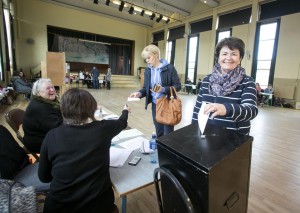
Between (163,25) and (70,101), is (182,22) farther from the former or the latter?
(70,101)

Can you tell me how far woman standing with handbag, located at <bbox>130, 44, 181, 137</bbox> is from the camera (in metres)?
1.97

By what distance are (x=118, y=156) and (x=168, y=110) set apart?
0.79 metres

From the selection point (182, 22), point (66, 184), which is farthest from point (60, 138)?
point (182, 22)

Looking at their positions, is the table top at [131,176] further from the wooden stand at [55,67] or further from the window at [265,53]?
the window at [265,53]

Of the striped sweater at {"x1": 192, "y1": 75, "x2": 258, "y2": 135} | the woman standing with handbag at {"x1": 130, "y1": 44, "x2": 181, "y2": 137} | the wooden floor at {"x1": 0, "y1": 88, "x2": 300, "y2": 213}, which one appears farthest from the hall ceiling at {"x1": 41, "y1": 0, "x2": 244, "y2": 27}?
the striped sweater at {"x1": 192, "y1": 75, "x2": 258, "y2": 135}

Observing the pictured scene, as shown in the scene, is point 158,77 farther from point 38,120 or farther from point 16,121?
point 16,121

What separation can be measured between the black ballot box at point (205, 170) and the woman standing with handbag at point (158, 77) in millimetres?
1135

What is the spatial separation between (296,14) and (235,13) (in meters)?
2.72

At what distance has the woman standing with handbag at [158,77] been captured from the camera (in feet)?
6.46

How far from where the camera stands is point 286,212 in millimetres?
1693

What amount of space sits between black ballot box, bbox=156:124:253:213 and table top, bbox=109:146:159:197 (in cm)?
20

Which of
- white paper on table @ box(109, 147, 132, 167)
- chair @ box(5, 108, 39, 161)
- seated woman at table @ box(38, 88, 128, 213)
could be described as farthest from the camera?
chair @ box(5, 108, 39, 161)

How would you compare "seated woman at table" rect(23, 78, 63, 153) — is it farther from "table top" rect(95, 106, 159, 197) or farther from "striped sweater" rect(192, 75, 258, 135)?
"striped sweater" rect(192, 75, 258, 135)

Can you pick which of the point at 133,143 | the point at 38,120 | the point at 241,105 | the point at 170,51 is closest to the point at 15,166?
the point at 38,120
